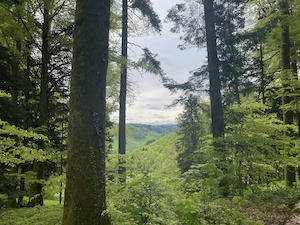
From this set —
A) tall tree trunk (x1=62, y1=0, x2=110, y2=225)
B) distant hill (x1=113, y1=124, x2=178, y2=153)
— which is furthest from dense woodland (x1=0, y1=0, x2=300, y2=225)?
distant hill (x1=113, y1=124, x2=178, y2=153)

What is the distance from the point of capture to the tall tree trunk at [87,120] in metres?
2.12

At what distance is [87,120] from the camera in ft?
7.29

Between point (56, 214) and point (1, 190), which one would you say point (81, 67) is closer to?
point (56, 214)

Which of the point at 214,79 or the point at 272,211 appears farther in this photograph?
the point at 214,79

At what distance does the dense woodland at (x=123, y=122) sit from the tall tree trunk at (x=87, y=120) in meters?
0.01

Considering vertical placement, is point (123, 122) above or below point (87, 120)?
above

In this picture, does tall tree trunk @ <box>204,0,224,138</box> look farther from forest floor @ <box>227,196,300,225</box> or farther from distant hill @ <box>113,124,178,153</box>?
distant hill @ <box>113,124,178,153</box>

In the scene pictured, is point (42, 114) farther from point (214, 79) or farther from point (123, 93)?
point (214, 79)

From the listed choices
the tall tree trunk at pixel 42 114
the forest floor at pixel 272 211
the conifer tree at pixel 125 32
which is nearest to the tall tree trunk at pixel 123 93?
the conifer tree at pixel 125 32

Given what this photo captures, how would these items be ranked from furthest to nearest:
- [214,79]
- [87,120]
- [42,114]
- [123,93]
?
[123,93]
[214,79]
[42,114]
[87,120]

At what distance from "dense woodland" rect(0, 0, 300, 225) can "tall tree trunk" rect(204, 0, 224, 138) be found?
45 millimetres

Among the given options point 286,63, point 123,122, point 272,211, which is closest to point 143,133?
point 123,122

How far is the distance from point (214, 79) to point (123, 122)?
4749 millimetres

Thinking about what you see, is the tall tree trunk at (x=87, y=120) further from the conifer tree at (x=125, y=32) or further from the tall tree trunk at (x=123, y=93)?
the conifer tree at (x=125, y=32)
